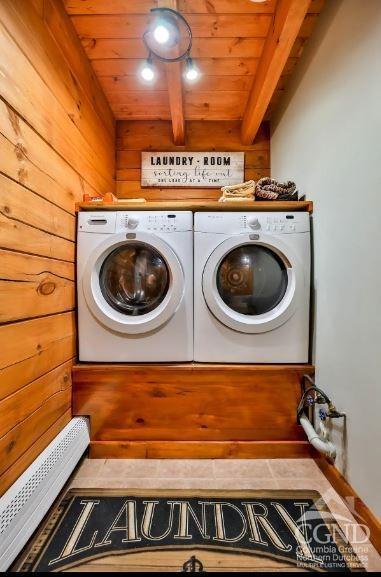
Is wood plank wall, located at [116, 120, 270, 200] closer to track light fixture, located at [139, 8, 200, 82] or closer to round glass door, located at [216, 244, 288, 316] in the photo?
track light fixture, located at [139, 8, 200, 82]

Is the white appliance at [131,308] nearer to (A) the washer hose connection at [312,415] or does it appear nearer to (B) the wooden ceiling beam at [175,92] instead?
(A) the washer hose connection at [312,415]

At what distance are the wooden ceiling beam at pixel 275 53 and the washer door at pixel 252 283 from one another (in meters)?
0.94

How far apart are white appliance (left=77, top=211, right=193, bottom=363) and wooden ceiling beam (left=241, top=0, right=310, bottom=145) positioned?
0.94 meters

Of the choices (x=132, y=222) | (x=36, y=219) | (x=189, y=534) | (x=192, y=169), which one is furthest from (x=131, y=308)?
(x=192, y=169)

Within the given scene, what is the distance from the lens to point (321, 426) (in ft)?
4.22

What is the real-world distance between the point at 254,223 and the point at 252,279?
302mm

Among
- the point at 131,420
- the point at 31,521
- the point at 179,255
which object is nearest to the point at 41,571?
the point at 31,521

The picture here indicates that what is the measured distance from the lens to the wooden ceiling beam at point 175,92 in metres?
1.26

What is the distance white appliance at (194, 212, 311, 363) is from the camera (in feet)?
4.71

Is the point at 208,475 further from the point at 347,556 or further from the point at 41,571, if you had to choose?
the point at 41,571

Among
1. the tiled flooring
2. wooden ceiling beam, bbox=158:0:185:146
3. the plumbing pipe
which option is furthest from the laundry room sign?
the tiled flooring

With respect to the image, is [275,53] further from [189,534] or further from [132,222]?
[189,534]

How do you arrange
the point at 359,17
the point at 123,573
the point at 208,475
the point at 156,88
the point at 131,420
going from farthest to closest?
the point at 156,88
the point at 131,420
the point at 208,475
the point at 359,17
the point at 123,573

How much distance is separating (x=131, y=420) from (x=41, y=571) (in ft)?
2.12
